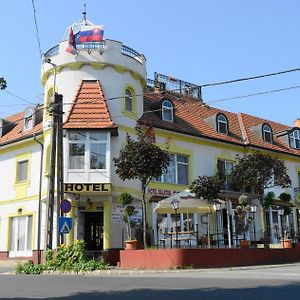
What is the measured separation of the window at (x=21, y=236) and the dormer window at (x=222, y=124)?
45.2 ft

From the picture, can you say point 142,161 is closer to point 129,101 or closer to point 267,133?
point 129,101

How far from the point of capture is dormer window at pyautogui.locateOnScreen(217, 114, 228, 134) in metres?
31.3

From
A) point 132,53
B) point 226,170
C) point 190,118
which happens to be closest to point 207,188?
point 226,170

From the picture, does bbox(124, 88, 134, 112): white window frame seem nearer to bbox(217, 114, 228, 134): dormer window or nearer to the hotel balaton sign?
the hotel balaton sign

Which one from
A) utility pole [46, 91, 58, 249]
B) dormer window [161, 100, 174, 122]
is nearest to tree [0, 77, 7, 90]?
utility pole [46, 91, 58, 249]

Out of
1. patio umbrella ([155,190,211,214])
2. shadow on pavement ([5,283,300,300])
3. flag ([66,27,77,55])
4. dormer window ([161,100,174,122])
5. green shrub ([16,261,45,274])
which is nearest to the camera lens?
shadow on pavement ([5,283,300,300])

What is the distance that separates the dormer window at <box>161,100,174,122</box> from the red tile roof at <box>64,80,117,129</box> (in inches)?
197

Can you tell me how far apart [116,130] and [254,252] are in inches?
358

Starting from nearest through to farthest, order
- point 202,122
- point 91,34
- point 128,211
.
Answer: point 128,211 → point 91,34 → point 202,122

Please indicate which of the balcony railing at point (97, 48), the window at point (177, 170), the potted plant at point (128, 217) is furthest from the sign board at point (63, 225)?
the balcony railing at point (97, 48)

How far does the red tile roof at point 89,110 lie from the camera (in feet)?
77.5

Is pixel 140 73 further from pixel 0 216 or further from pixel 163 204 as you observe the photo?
pixel 0 216

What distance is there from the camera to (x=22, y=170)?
27391mm

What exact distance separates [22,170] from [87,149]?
603 cm
